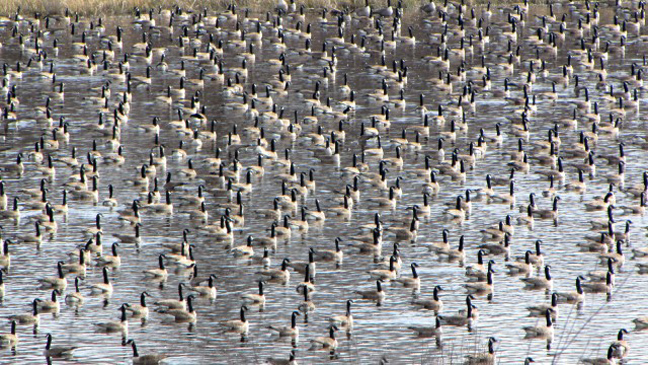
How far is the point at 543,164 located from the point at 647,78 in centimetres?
2007

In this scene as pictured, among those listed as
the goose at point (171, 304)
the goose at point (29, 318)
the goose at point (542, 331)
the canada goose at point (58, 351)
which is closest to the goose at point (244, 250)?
the goose at point (171, 304)

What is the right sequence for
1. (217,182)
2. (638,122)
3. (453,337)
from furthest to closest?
(638,122), (217,182), (453,337)

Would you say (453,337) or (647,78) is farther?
(647,78)

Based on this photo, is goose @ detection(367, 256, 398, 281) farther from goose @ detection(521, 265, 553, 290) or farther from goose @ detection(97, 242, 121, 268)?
goose @ detection(97, 242, 121, 268)

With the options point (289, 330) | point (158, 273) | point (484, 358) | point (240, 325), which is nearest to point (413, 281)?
point (289, 330)

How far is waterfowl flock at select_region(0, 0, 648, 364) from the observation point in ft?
126

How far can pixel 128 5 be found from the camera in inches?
3529

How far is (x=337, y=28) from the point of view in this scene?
87.3 metres

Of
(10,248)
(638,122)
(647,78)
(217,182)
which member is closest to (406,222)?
(217,182)

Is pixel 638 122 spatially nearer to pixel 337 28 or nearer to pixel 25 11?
pixel 337 28

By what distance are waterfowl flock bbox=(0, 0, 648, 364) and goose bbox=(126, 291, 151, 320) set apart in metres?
0.07

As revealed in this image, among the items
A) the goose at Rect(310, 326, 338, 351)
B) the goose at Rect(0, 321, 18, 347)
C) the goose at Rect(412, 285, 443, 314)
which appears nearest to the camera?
the goose at Rect(0, 321, 18, 347)

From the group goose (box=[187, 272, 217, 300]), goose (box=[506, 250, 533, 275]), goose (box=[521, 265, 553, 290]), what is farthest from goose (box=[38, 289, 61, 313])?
goose (box=[506, 250, 533, 275])

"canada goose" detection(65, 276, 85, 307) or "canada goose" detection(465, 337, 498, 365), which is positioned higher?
"canada goose" detection(465, 337, 498, 365)
